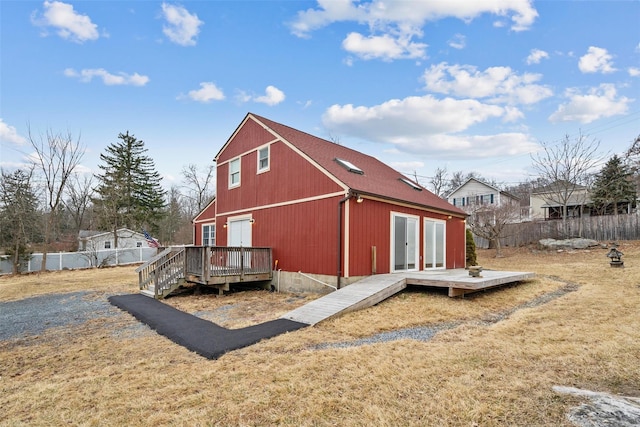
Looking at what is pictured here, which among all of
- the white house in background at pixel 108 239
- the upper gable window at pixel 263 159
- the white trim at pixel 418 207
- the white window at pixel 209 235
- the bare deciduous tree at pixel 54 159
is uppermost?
the bare deciduous tree at pixel 54 159

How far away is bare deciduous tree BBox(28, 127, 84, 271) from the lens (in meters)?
19.5

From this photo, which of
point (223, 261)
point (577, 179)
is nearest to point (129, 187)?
point (223, 261)

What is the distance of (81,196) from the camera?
1204 inches

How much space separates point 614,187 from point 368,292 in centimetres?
2487

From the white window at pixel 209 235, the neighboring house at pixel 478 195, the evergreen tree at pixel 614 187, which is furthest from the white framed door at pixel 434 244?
the neighboring house at pixel 478 195

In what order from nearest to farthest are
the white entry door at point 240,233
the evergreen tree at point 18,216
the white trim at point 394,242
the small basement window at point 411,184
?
1. the white trim at point 394,242
2. the white entry door at point 240,233
3. the small basement window at point 411,184
4. the evergreen tree at point 18,216

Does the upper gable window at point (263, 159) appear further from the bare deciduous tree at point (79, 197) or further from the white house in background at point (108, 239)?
the bare deciduous tree at point (79, 197)

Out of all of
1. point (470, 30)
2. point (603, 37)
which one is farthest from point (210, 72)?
point (603, 37)

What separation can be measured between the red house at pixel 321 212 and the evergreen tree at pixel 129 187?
18660mm

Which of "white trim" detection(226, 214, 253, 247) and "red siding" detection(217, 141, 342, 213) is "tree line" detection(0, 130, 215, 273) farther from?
"red siding" detection(217, 141, 342, 213)

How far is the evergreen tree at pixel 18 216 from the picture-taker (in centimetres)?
1756

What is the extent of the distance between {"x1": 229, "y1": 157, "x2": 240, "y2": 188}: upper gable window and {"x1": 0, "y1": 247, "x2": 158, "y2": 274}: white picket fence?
7886 mm

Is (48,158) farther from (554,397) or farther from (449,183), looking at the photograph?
(449,183)

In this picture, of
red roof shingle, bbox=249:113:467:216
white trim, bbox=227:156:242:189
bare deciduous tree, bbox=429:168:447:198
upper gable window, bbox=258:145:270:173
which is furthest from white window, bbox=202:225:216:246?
bare deciduous tree, bbox=429:168:447:198
